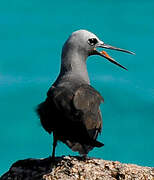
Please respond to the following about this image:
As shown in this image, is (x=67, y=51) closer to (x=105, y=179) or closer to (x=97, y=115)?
(x=97, y=115)

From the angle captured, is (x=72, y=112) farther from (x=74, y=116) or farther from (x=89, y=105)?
(x=89, y=105)

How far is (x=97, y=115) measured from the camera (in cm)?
633

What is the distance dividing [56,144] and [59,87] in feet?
3.09

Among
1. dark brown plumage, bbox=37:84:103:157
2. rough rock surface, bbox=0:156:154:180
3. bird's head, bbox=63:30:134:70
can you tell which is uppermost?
bird's head, bbox=63:30:134:70

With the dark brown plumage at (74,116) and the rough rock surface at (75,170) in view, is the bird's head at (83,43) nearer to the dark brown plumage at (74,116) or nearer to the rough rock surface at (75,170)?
the dark brown plumage at (74,116)

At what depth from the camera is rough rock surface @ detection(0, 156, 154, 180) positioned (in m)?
6.04

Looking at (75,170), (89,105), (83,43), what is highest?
(83,43)

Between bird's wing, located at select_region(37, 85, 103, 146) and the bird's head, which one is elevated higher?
the bird's head

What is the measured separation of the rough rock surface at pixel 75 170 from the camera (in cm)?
604

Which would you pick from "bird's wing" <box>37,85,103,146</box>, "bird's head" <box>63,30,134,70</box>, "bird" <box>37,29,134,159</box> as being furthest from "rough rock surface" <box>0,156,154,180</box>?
"bird's head" <box>63,30,134,70</box>

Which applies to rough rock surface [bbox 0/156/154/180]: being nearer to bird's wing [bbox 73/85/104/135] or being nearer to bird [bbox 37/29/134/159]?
bird [bbox 37/29/134/159]

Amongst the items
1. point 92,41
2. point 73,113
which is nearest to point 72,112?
point 73,113

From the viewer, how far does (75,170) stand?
6090mm

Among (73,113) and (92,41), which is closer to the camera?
(73,113)
